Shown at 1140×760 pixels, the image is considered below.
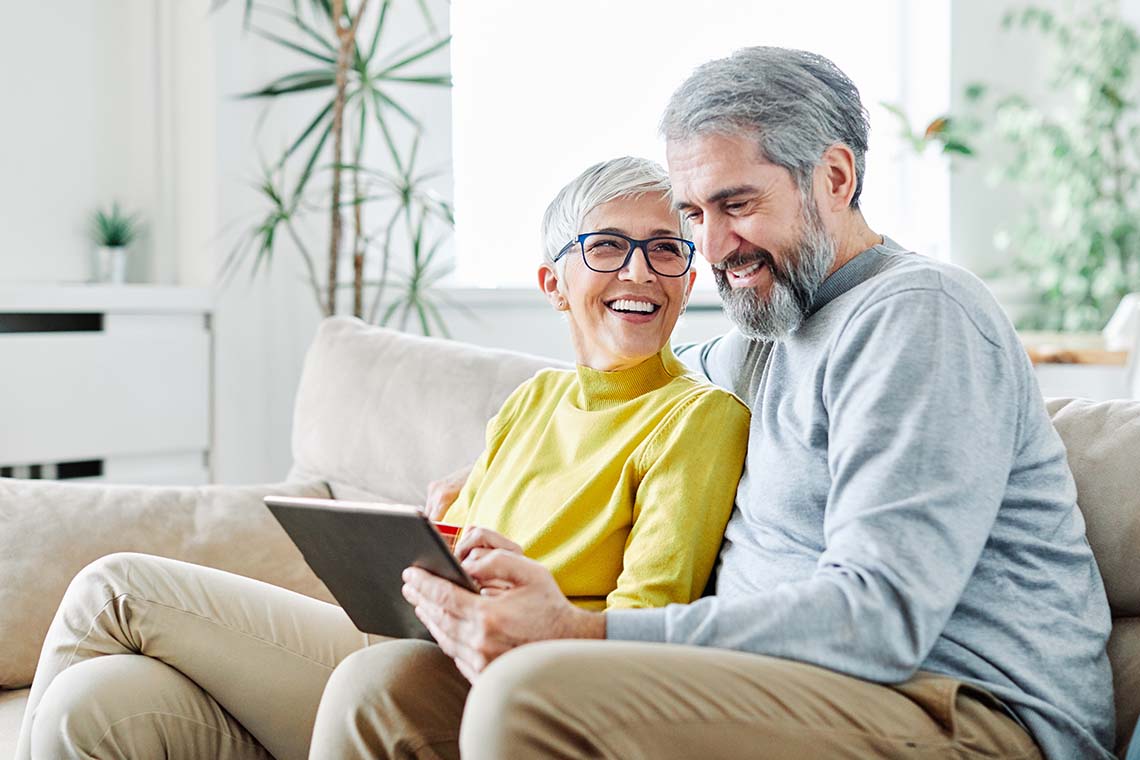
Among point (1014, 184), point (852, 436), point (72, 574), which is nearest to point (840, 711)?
point (852, 436)

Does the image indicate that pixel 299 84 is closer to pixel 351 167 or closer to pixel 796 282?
pixel 351 167

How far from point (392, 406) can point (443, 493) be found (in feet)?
1.27

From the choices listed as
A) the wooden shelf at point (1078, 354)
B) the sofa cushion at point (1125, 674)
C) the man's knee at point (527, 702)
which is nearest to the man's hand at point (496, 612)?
the man's knee at point (527, 702)

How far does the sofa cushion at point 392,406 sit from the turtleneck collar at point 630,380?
1.39ft

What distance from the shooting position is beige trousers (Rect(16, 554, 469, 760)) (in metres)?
1.53

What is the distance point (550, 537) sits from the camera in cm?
155

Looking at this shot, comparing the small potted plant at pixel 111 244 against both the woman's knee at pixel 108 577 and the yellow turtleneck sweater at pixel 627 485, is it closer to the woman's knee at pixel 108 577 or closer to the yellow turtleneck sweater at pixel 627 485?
the woman's knee at pixel 108 577

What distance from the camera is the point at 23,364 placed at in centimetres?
312

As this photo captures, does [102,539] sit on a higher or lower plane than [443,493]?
lower

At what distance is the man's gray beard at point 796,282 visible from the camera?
1.44 m

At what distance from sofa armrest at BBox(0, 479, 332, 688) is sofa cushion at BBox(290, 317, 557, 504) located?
0.19m

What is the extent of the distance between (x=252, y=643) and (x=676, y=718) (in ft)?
2.30

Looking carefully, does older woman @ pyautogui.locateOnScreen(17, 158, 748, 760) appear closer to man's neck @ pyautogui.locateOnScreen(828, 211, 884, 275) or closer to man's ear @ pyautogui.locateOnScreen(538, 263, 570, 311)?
man's ear @ pyautogui.locateOnScreen(538, 263, 570, 311)

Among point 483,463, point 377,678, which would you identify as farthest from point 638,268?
point 377,678
